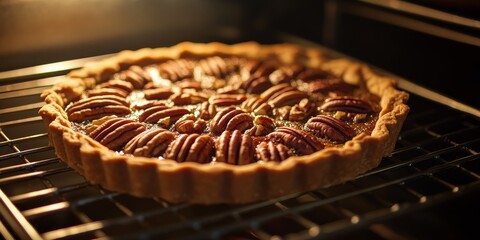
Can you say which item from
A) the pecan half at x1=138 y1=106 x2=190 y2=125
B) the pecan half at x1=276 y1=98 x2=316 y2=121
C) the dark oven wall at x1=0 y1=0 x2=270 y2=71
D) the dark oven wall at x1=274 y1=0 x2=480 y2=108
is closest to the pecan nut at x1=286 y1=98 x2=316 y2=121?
the pecan half at x1=276 y1=98 x2=316 y2=121

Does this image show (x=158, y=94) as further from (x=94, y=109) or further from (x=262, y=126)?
(x=262, y=126)

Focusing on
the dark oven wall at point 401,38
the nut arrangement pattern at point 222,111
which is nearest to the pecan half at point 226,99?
the nut arrangement pattern at point 222,111

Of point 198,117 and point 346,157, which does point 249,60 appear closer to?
point 198,117

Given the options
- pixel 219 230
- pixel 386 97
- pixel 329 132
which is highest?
pixel 386 97

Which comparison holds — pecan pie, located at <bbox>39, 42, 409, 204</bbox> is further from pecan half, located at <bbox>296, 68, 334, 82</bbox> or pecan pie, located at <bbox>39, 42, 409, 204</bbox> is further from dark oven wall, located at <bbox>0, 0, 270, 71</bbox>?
dark oven wall, located at <bbox>0, 0, 270, 71</bbox>

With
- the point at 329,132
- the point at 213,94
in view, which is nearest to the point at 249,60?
the point at 213,94

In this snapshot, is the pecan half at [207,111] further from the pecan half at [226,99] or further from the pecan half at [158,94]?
the pecan half at [158,94]
